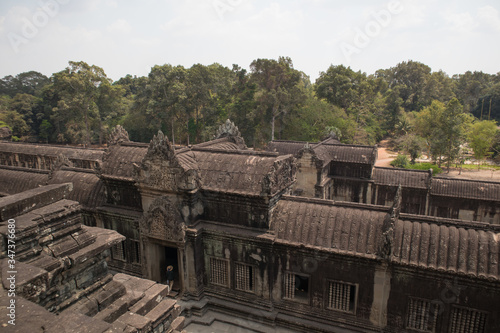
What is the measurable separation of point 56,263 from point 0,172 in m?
15.9

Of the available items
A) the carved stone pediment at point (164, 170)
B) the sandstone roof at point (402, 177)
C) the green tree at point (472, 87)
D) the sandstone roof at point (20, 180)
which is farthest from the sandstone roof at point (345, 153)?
the green tree at point (472, 87)

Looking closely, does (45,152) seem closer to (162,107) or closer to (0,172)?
(0,172)

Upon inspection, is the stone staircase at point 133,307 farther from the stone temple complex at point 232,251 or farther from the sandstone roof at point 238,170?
the sandstone roof at point 238,170

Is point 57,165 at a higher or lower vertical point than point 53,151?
higher

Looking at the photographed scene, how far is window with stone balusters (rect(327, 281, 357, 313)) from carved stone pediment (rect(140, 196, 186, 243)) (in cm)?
609

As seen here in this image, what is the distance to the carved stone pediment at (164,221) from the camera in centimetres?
1297

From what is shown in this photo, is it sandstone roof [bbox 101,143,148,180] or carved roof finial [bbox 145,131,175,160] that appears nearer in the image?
carved roof finial [bbox 145,131,175,160]

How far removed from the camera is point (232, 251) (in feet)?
43.0

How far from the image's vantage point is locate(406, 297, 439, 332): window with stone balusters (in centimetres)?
1045

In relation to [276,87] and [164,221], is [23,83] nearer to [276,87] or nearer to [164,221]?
[276,87]

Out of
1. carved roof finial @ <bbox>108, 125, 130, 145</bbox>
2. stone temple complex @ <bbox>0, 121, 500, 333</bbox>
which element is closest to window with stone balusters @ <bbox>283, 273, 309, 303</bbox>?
stone temple complex @ <bbox>0, 121, 500, 333</bbox>

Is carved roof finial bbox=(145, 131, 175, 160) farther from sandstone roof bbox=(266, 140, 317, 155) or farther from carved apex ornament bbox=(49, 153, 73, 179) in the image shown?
sandstone roof bbox=(266, 140, 317, 155)

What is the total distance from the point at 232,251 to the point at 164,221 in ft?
10.1

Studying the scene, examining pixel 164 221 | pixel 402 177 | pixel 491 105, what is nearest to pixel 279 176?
pixel 164 221
